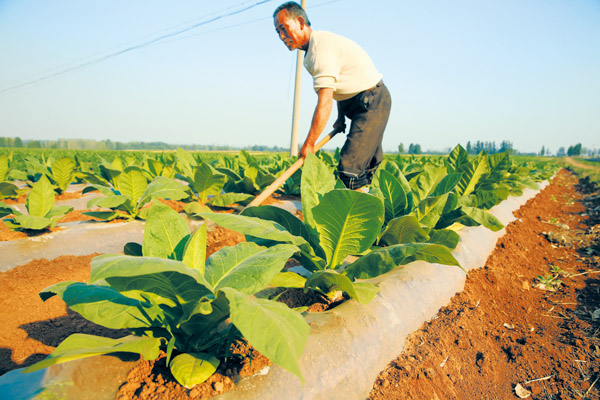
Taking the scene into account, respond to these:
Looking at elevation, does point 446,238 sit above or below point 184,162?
below

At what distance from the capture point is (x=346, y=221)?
121 centimetres

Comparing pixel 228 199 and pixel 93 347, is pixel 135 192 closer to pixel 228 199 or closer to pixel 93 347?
pixel 228 199

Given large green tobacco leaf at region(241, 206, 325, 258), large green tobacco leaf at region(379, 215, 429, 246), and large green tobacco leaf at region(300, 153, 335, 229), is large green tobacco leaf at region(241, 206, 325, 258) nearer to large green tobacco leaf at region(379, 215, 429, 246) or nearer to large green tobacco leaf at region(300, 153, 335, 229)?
large green tobacco leaf at region(300, 153, 335, 229)

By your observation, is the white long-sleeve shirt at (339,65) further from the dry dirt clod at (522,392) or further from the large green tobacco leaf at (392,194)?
the dry dirt clod at (522,392)

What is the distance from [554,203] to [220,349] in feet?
26.0

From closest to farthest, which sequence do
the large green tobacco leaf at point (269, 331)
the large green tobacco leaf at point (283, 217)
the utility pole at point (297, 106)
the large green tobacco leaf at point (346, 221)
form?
the large green tobacco leaf at point (269, 331)
the large green tobacco leaf at point (346, 221)
the large green tobacco leaf at point (283, 217)
the utility pole at point (297, 106)

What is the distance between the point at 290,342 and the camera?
2.11 ft

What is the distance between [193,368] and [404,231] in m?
1.06

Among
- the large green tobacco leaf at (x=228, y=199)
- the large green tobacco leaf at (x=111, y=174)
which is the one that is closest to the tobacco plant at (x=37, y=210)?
the large green tobacco leaf at (x=111, y=174)

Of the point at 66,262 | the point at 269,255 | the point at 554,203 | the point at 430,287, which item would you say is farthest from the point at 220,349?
the point at 554,203

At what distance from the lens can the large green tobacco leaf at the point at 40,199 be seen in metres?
2.36

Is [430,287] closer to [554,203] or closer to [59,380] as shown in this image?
[59,380]

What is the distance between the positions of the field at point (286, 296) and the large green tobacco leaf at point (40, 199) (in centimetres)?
1

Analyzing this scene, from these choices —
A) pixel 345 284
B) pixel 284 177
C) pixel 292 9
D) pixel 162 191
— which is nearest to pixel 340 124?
pixel 292 9
